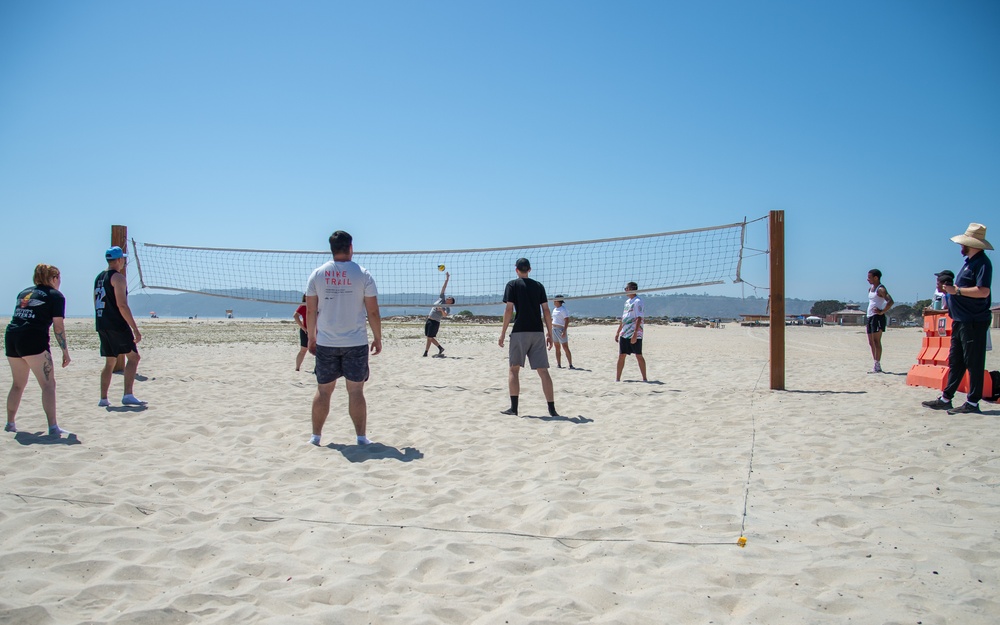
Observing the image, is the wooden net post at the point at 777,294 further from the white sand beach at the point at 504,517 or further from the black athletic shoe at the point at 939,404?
the black athletic shoe at the point at 939,404

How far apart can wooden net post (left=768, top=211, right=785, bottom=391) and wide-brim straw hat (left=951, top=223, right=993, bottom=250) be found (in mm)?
1865

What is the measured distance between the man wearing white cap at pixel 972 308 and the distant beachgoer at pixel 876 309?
3654 millimetres

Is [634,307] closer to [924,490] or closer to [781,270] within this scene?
[781,270]

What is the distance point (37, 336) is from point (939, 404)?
7.89 m

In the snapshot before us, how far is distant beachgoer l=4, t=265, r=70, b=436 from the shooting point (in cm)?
448

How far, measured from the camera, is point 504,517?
302 centimetres

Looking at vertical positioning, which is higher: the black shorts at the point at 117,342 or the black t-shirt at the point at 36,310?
the black t-shirt at the point at 36,310

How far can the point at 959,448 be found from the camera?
4.21 m

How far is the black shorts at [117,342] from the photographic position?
19.8ft

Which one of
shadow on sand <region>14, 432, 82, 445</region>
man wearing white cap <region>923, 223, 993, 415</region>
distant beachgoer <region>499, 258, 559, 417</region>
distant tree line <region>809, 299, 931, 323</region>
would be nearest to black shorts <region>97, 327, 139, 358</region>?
shadow on sand <region>14, 432, 82, 445</region>

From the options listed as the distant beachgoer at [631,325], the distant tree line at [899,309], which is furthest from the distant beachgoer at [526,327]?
the distant tree line at [899,309]

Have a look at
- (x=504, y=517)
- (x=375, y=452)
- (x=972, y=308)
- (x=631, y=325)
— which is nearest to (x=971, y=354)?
(x=972, y=308)

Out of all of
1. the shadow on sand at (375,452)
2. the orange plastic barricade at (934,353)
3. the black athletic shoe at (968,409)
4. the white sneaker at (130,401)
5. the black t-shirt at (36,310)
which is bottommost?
the shadow on sand at (375,452)

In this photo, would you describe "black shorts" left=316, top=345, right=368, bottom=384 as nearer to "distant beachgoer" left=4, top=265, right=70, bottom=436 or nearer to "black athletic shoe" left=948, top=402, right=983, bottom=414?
"distant beachgoer" left=4, top=265, right=70, bottom=436
